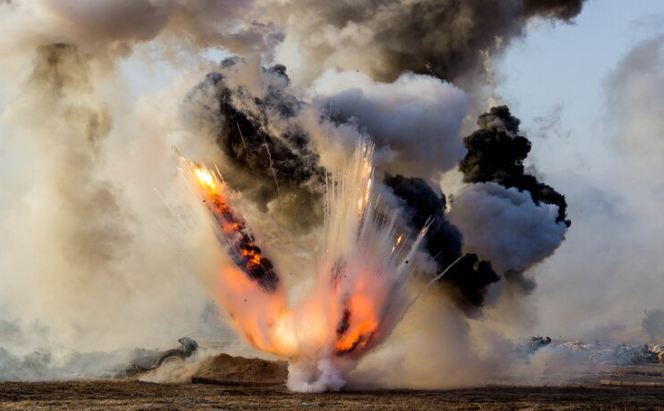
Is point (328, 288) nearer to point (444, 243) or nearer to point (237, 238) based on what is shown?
point (237, 238)

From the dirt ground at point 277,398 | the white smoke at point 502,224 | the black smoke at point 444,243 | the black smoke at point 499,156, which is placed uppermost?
the black smoke at point 499,156

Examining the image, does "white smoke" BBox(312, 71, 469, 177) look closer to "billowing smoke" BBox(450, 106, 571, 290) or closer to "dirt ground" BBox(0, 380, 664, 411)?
"billowing smoke" BBox(450, 106, 571, 290)

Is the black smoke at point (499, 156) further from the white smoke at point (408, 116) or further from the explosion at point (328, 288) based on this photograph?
the explosion at point (328, 288)

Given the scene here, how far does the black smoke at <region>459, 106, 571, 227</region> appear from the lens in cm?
7750

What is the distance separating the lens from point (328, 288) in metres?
50.5

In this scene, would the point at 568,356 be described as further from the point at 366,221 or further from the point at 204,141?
the point at 204,141

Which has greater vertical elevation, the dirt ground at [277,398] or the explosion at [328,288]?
the explosion at [328,288]

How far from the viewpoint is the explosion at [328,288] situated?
4994 cm

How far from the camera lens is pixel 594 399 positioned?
153 feet

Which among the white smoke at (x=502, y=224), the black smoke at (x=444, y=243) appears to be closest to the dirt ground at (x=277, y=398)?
the black smoke at (x=444, y=243)

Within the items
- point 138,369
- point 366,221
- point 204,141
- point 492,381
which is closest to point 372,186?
point 366,221

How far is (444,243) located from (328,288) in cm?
1652

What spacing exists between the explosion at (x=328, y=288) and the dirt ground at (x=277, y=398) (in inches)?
122

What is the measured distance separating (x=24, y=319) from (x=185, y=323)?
80.1ft
